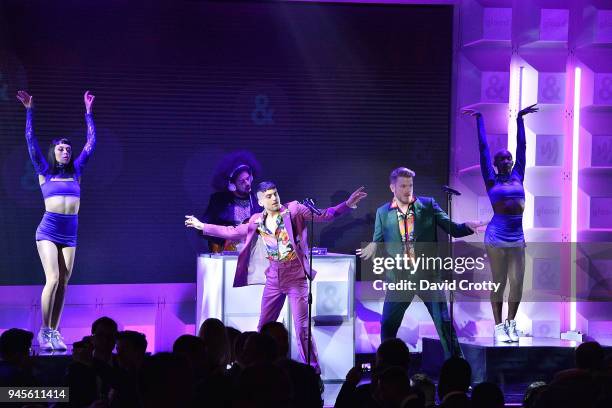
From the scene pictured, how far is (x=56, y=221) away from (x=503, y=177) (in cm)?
401

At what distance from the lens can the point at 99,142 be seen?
900cm

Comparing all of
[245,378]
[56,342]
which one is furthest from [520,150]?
[245,378]

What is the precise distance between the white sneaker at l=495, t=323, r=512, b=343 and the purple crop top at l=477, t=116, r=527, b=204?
1.13m

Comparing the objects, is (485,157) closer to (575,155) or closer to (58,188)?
(575,155)

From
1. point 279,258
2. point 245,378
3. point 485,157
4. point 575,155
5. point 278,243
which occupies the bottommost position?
point 245,378

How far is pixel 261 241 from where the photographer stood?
25.8 ft

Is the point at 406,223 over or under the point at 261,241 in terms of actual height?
over

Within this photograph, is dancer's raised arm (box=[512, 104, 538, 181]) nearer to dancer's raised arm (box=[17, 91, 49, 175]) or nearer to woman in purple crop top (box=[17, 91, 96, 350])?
woman in purple crop top (box=[17, 91, 96, 350])

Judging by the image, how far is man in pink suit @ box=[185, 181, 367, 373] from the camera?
25.3 ft

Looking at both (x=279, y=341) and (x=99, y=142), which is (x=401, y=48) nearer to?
(x=99, y=142)


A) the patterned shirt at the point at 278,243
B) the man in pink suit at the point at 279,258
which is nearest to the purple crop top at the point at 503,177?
the man in pink suit at the point at 279,258

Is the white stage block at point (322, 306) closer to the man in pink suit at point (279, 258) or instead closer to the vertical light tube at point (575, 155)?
the man in pink suit at point (279, 258)

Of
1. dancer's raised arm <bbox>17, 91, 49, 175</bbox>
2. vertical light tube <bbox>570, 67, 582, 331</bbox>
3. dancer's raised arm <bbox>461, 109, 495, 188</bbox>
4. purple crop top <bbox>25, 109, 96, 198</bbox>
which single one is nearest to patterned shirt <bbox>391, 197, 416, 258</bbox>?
dancer's raised arm <bbox>461, 109, 495, 188</bbox>

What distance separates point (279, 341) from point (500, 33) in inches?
230
